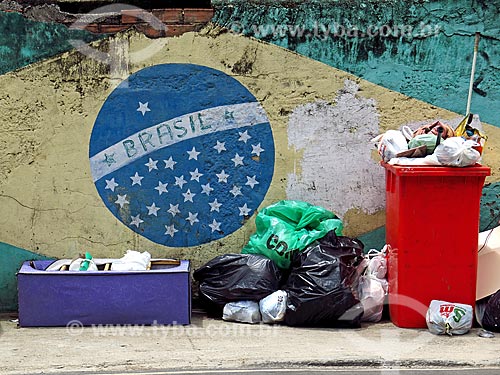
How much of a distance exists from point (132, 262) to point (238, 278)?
0.86 meters

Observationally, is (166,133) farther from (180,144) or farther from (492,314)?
(492,314)

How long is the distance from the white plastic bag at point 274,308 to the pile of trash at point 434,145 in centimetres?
137

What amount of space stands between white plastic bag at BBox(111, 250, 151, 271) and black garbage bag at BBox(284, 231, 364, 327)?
1.17m

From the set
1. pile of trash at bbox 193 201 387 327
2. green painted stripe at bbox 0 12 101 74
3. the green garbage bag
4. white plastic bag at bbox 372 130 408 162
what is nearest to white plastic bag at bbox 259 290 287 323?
pile of trash at bbox 193 201 387 327

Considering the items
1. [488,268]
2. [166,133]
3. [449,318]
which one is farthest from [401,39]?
[449,318]

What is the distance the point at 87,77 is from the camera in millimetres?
7160

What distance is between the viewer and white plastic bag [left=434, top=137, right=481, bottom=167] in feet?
20.8

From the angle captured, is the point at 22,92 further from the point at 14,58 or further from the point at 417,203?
the point at 417,203

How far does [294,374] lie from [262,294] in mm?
1201

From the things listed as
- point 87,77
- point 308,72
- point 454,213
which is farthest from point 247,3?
point 454,213

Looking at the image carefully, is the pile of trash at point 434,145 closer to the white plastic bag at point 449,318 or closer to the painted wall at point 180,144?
the painted wall at point 180,144

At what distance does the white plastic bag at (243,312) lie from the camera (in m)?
6.71

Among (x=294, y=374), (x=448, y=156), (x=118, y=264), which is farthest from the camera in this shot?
(x=118, y=264)

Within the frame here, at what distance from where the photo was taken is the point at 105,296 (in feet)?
21.8
